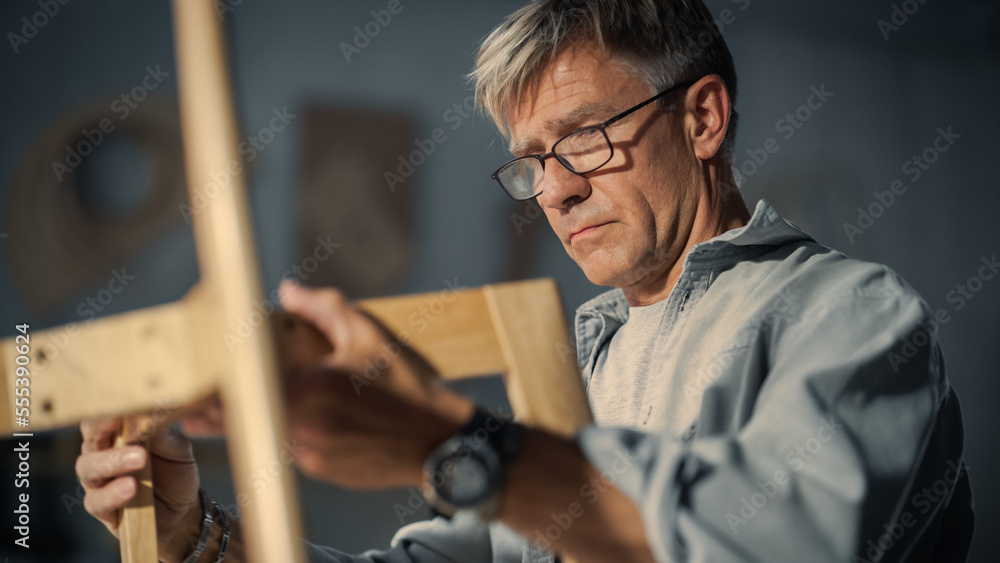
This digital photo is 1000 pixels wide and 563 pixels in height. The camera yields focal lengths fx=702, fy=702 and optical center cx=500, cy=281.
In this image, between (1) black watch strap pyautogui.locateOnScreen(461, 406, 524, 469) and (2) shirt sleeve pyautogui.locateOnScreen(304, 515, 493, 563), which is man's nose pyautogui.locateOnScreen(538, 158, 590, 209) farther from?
(1) black watch strap pyautogui.locateOnScreen(461, 406, 524, 469)

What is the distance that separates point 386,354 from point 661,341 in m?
0.69

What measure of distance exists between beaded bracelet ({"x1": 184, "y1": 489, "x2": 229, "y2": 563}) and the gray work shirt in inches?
4.6

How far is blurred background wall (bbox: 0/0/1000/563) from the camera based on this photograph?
1914mm

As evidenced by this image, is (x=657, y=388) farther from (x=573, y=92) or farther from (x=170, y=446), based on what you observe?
(x=170, y=446)

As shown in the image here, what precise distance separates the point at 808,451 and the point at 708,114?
2.43 ft

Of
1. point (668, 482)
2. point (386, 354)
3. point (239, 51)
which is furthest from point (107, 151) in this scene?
point (668, 482)

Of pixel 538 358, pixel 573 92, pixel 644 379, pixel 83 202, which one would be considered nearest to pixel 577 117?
pixel 573 92

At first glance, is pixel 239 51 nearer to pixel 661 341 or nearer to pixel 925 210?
pixel 661 341

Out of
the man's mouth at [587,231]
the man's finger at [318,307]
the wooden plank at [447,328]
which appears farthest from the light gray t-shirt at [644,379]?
the man's finger at [318,307]

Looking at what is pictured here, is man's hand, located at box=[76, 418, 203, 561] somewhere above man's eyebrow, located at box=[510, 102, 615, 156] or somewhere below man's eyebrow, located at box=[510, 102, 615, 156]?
below

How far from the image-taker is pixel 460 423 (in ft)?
1.61

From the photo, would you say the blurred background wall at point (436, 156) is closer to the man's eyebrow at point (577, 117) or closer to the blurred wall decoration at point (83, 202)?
the blurred wall decoration at point (83, 202)

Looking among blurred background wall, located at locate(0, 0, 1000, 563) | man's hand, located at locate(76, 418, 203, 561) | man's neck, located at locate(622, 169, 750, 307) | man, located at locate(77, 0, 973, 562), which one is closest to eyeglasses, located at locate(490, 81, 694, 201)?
man, located at locate(77, 0, 973, 562)

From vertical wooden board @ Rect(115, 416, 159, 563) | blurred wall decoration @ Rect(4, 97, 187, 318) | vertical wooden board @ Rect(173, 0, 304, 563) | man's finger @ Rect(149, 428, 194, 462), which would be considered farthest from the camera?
blurred wall decoration @ Rect(4, 97, 187, 318)
